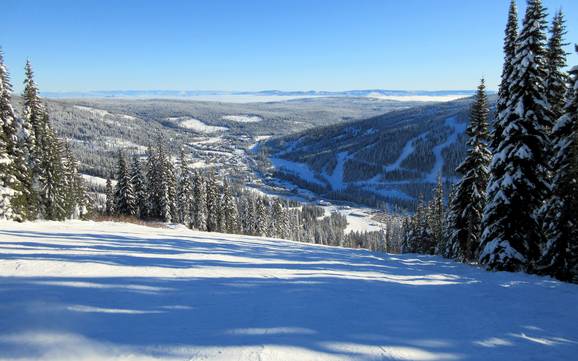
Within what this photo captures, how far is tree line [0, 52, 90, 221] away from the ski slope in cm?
1948

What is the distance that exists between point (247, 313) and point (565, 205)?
1563 centimetres

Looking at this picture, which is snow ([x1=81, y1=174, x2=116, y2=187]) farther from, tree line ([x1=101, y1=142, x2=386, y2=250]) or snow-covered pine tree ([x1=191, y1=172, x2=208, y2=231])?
snow-covered pine tree ([x1=191, y1=172, x2=208, y2=231])

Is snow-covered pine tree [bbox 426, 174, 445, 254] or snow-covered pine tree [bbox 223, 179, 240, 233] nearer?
snow-covered pine tree [bbox 426, 174, 445, 254]

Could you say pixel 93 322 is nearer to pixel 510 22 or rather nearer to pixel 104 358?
pixel 104 358

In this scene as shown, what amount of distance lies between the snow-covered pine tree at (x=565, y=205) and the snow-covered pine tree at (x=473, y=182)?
783cm

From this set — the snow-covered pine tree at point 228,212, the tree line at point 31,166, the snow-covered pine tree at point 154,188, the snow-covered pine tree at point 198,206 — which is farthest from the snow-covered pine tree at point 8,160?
the snow-covered pine tree at point 228,212

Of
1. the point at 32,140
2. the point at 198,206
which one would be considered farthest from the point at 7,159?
the point at 198,206

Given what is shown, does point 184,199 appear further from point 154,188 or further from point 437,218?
point 437,218

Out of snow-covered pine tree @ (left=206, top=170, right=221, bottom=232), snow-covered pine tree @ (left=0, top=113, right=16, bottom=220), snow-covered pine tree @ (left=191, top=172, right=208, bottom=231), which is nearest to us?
snow-covered pine tree @ (left=0, top=113, right=16, bottom=220)

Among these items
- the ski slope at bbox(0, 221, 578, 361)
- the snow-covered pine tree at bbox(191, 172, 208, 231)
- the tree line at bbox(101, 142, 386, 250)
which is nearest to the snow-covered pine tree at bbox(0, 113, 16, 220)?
the ski slope at bbox(0, 221, 578, 361)

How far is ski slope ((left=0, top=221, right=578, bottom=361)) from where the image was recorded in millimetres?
5004

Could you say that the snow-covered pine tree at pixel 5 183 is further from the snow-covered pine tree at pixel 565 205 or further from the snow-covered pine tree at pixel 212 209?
the snow-covered pine tree at pixel 565 205

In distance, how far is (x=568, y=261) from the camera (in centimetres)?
1505

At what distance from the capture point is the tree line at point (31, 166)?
26562 millimetres
